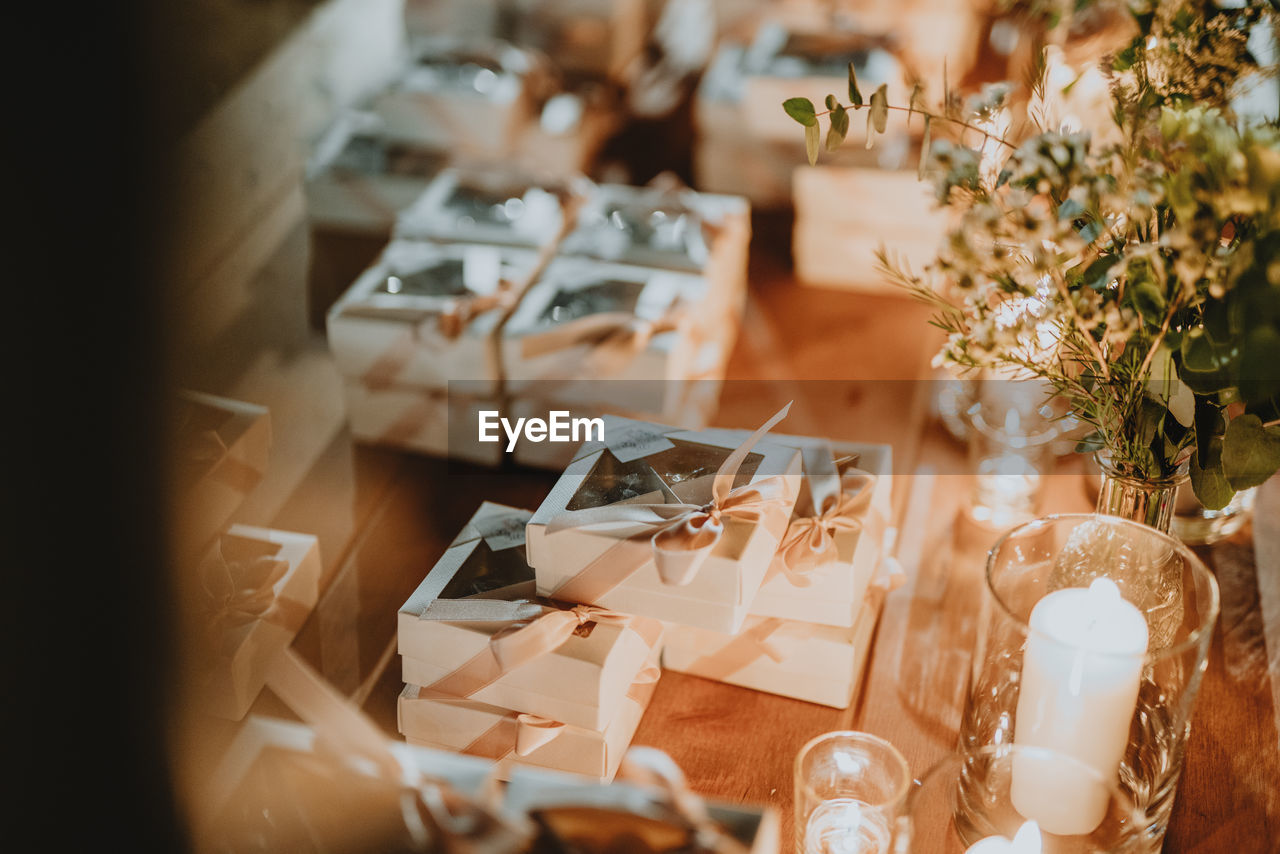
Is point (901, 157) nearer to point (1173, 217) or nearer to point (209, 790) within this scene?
point (1173, 217)

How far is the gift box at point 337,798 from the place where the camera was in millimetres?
573

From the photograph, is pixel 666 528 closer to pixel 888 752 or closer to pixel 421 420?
pixel 888 752

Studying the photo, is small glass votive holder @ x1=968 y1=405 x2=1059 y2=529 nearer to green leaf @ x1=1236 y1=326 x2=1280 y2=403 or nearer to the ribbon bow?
the ribbon bow

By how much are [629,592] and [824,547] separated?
0.17m

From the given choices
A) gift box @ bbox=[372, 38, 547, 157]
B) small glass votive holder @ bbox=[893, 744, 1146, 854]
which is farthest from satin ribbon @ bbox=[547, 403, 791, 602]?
gift box @ bbox=[372, 38, 547, 157]

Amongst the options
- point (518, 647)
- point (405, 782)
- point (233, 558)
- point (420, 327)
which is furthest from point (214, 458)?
point (405, 782)

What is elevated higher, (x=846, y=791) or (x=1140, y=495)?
(x=1140, y=495)

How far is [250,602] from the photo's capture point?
930 mm

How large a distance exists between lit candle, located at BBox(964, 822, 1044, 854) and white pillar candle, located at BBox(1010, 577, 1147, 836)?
0.03 m

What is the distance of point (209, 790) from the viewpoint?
2.73ft

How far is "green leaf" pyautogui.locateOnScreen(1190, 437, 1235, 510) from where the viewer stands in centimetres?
82

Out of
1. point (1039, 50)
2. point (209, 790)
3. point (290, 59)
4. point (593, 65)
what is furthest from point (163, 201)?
point (593, 65)

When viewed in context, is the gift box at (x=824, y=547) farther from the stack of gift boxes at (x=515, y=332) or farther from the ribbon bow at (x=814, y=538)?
the stack of gift boxes at (x=515, y=332)

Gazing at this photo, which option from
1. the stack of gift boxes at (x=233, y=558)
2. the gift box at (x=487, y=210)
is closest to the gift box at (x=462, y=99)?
the gift box at (x=487, y=210)
